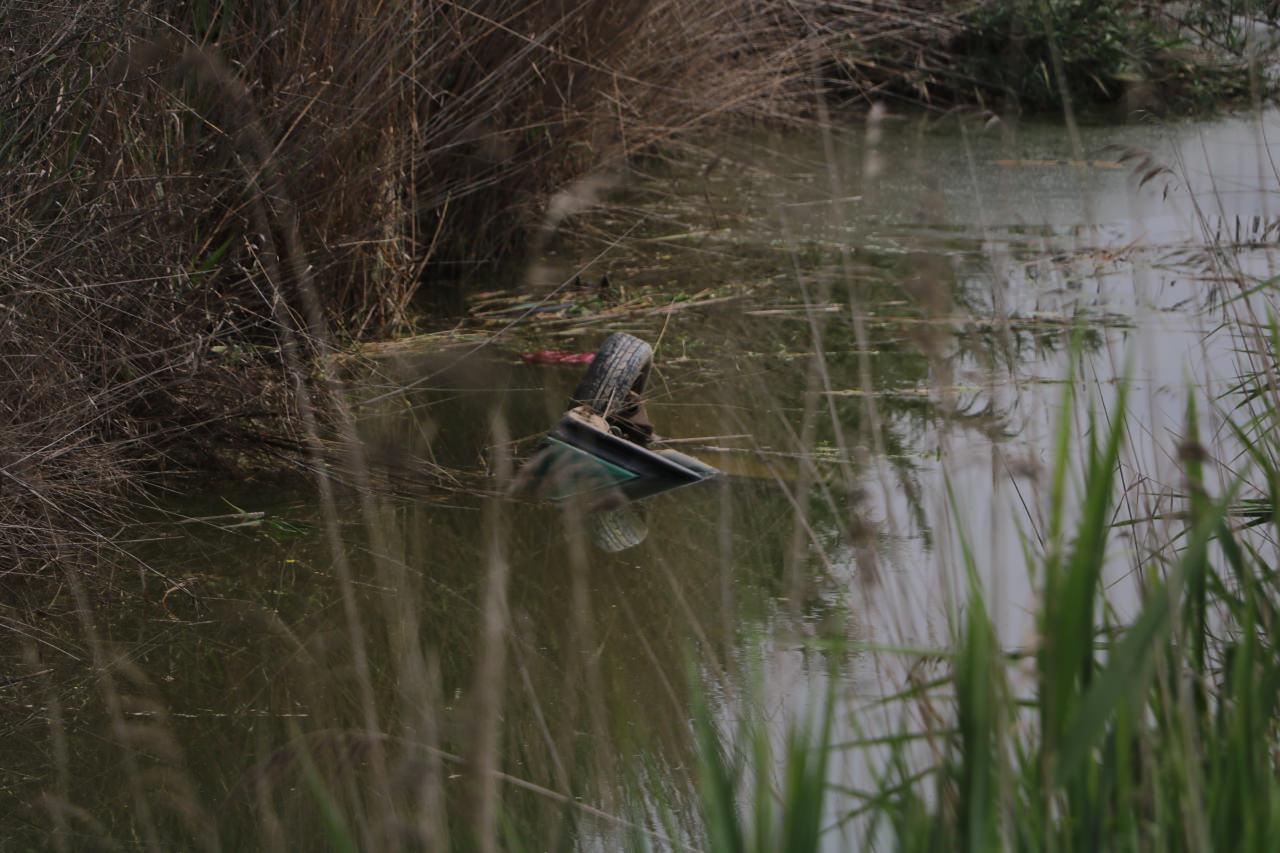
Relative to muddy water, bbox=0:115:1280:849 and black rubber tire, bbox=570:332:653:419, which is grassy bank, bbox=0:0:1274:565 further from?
black rubber tire, bbox=570:332:653:419

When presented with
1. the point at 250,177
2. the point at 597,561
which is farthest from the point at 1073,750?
the point at 250,177

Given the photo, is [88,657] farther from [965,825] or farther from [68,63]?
[965,825]

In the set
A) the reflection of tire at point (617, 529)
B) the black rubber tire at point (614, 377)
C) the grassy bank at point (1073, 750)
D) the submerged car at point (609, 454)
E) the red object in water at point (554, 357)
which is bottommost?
the grassy bank at point (1073, 750)

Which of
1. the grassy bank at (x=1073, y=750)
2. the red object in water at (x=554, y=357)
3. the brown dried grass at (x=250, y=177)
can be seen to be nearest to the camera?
the grassy bank at (x=1073, y=750)

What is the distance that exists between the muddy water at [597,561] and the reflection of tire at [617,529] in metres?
0.02

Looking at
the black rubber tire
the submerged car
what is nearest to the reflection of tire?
the submerged car

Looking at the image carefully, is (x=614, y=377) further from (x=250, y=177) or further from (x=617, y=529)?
(x=250, y=177)

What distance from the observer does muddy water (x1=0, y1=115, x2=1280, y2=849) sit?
7.87 feet

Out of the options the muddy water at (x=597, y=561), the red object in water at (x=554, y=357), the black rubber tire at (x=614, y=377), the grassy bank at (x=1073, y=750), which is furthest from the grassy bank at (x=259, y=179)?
the grassy bank at (x=1073, y=750)

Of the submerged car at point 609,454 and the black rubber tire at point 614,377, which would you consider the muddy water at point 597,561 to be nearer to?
the submerged car at point 609,454

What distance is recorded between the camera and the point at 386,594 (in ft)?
11.8

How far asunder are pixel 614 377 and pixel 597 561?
2.66ft

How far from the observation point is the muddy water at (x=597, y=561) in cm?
240

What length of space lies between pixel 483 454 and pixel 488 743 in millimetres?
2951
